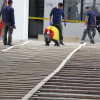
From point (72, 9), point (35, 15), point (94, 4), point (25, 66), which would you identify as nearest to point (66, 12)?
point (72, 9)

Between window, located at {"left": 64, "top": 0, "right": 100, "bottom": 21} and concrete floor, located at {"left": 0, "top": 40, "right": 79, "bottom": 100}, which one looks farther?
window, located at {"left": 64, "top": 0, "right": 100, "bottom": 21}

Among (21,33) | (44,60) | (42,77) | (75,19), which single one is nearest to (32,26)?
(75,19)

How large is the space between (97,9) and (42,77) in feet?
54.4

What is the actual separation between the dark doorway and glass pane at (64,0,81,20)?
1.59 metres

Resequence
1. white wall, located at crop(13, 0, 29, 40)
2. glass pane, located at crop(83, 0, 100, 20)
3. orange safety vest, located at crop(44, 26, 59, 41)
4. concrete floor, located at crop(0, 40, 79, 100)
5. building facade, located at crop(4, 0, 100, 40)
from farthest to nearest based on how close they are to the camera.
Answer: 1. building facade, located at crop(4, 0, 100, 40)
2. glass pane, located at crop(83, 0, 100, 20)
3. white wall, located at crop(13, 0, 29, 40)
4. orange safety vest, located at crop(44, 26, 59, 41)
5. concrete floor, located at crop(0, 40, 79, 100)

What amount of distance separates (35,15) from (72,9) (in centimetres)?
221

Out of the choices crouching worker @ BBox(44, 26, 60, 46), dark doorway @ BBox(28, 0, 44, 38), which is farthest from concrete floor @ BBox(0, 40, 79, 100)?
dark doorway @ BBox(28, 0, 44, 38)

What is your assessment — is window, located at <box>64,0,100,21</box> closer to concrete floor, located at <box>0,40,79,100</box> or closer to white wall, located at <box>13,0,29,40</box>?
white wall, located at <box>13,0,29,40</box>

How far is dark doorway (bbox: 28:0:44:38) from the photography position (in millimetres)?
28328

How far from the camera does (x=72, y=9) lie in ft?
90.3

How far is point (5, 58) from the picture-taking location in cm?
1440

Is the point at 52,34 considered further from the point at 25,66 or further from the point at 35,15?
the point at 35,15

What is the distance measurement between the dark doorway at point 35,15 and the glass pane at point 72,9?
1.59 metres

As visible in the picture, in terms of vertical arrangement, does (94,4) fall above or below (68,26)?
above
